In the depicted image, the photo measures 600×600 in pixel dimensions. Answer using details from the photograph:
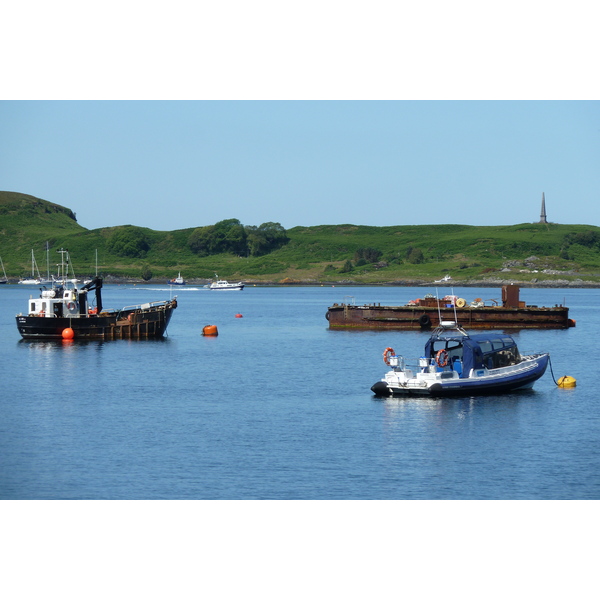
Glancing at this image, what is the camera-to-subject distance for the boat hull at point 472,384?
44.7 meters

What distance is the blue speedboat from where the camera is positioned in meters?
44.8

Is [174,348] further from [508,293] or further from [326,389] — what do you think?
[508,293]

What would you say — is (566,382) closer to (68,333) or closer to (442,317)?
(442,317)

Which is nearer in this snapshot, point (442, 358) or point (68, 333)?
point (442, 358)

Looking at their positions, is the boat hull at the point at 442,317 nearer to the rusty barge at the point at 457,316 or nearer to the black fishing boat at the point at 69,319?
the rusty barge at the point at 457,316

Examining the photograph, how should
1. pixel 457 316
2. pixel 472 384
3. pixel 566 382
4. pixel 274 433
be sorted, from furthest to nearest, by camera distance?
pixel 457 316
pixel 566 382
pixel 472 384
pixel 274 433

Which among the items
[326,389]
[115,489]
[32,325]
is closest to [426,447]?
[115,489]

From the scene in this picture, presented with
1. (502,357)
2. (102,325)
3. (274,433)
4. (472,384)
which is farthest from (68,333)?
(274,433)

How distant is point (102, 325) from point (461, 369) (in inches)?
1627

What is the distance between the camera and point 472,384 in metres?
45.2

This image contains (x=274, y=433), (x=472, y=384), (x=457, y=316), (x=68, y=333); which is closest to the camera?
(x=274, y=433)

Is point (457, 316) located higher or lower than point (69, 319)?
lower

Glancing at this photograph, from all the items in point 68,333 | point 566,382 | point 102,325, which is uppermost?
point 102,325

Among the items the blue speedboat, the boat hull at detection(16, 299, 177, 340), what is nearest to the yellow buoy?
the blue speedboat
